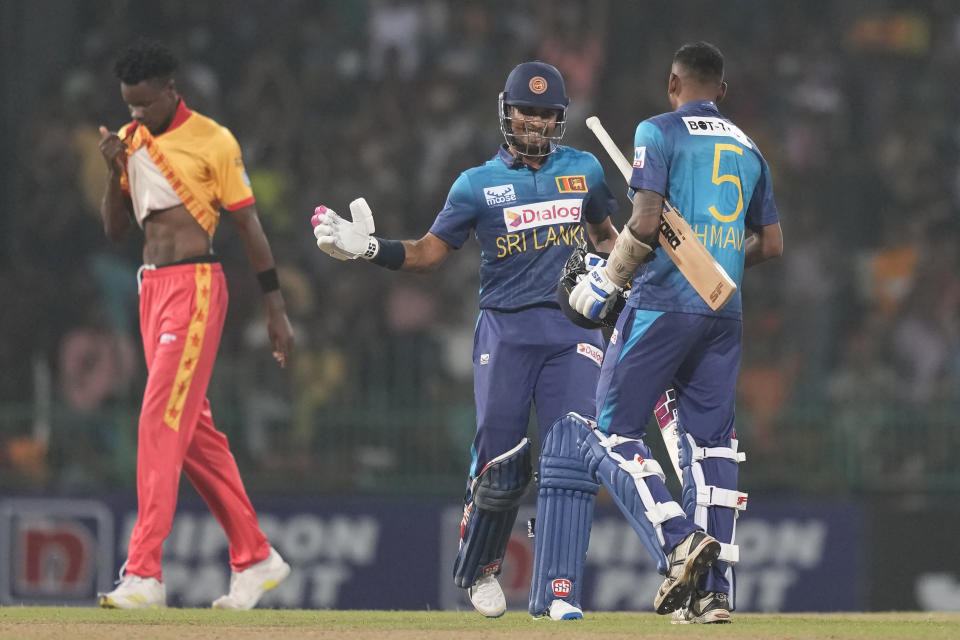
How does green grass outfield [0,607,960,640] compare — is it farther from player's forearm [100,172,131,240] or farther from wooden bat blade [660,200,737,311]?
player's forearm [100,172,131,240]

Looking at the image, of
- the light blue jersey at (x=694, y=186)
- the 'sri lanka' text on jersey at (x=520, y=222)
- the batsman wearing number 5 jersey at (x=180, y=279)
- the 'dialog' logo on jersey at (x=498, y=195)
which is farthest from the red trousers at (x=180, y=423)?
the light blue jersey at (x=694, y=186)

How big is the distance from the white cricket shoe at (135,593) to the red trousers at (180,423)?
4 cm

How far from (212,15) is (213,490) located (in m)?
8.34

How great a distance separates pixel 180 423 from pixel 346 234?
1418 mm

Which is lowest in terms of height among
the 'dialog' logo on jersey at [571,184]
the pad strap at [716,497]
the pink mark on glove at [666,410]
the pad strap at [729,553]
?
the pad strap at [729,553]

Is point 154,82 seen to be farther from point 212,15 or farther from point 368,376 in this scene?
point 212,15

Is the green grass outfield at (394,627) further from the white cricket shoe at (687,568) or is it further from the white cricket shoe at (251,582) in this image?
the white cricket shoe at (251,582)

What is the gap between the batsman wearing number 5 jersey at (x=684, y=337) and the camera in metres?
6.41

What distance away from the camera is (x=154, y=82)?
7.75 m

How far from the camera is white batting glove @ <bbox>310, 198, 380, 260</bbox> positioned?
6.83 meters

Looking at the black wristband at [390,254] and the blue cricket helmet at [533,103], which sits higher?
the blue cricket helmet at [533,103]

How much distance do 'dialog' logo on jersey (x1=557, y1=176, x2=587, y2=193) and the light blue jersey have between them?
2.80ft

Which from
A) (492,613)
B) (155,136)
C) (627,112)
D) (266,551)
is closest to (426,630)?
(492,613)

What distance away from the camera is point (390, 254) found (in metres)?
7.07
